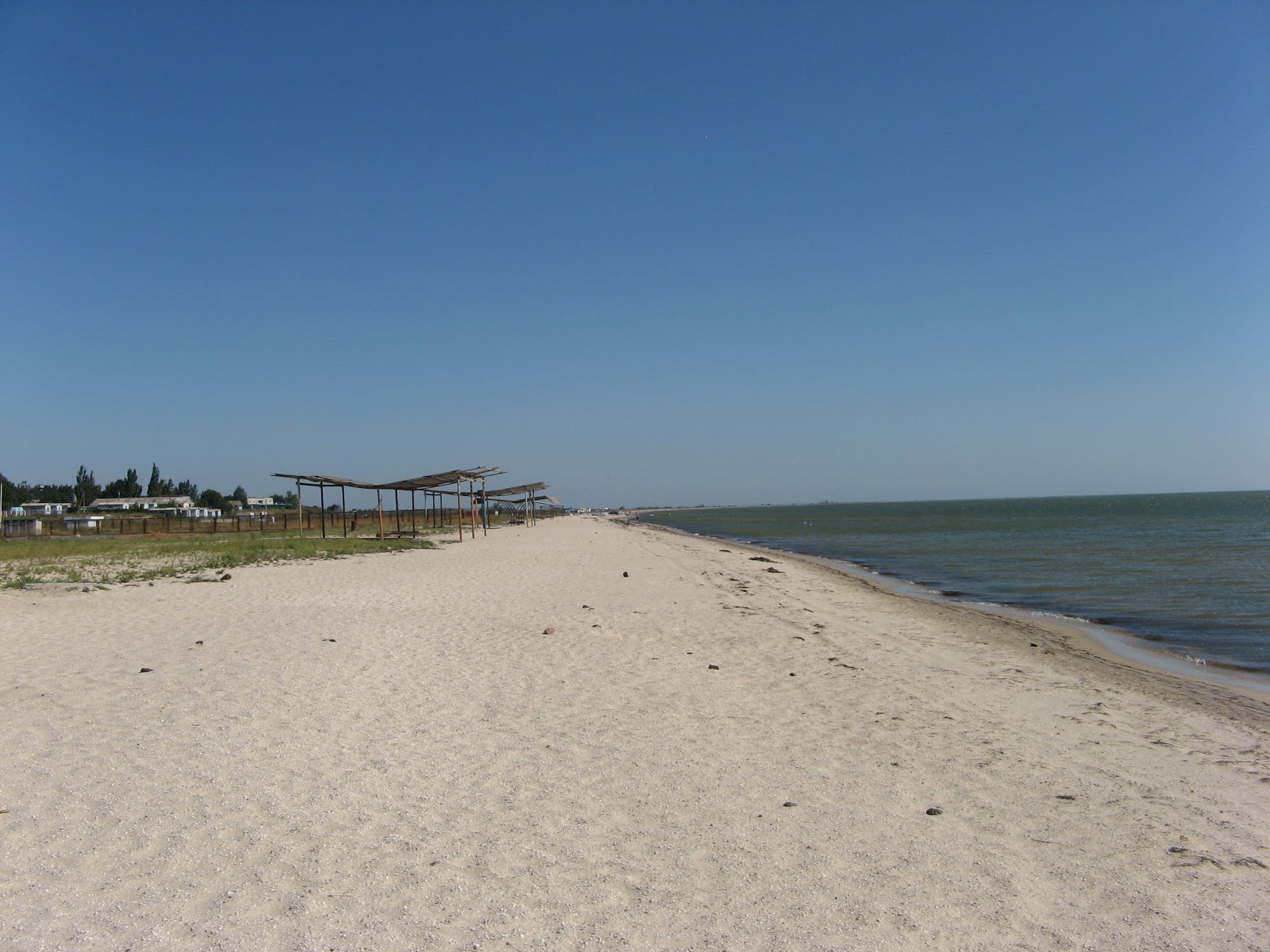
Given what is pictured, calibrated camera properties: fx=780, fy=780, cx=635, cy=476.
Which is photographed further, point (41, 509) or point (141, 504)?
point (141, 504)

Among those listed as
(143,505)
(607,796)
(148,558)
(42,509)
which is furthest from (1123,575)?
(143,505)

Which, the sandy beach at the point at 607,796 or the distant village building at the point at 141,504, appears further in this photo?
the distant village building at the point at 141,504

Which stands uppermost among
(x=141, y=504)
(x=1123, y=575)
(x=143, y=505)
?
(x=141, y=504)

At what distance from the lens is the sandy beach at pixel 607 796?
323 centimetres

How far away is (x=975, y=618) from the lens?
41.9 ft

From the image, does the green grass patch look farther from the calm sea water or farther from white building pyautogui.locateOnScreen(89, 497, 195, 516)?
white building pyautogui.locateOnScreen(89, 497, 195, 516)

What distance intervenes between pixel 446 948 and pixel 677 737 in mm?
2823

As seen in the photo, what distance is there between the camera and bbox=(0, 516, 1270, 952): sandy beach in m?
3.23

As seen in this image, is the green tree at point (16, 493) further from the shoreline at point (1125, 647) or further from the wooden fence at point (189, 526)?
the shoreline at point (1125, 647)

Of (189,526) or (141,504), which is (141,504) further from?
(189,526)

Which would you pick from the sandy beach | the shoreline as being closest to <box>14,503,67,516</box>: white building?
the sandy beach

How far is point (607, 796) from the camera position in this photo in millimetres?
4496

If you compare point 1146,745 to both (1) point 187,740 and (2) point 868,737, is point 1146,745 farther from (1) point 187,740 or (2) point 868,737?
(1) point 187,740

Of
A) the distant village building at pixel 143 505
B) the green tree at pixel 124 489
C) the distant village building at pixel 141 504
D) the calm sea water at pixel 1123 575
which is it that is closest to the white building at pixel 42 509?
the distant village building at pixel 143 505
